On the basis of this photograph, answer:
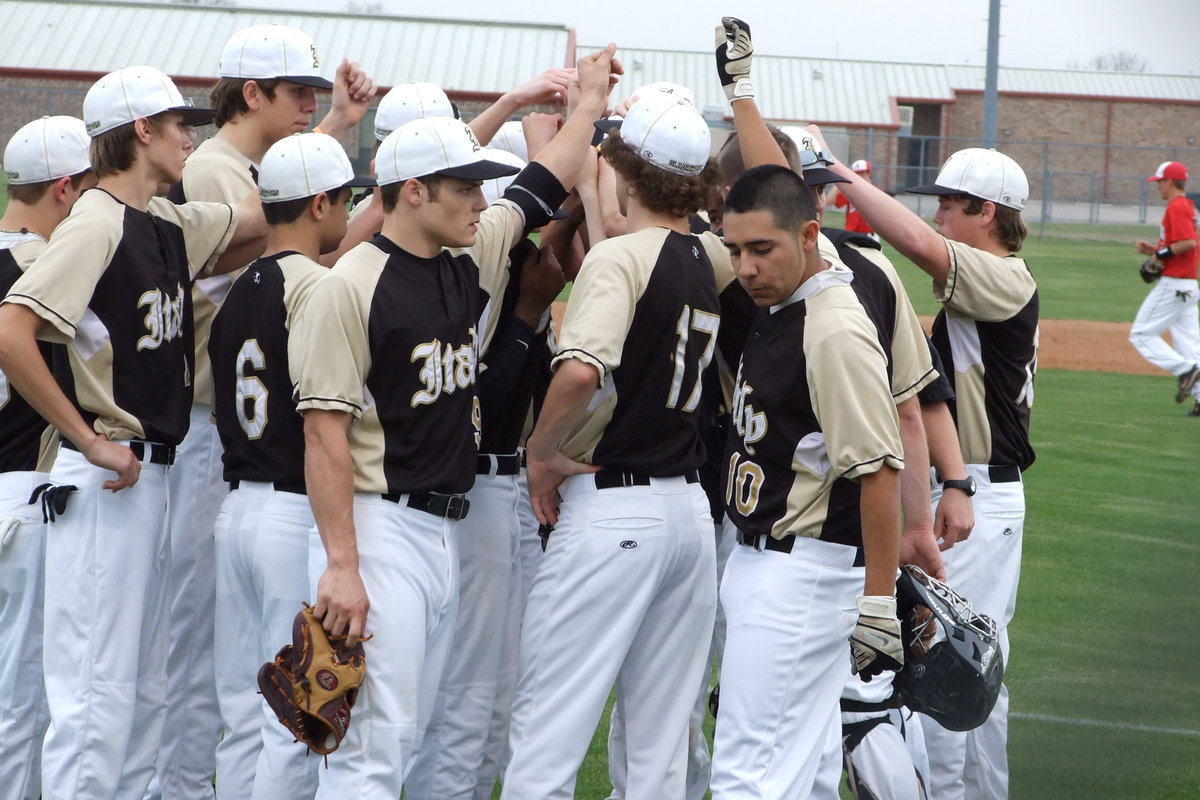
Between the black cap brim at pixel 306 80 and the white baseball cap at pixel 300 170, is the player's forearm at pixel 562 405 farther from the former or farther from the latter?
the black cap brim at pixel 306 80

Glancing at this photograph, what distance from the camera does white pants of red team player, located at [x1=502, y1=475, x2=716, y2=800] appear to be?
142 inches

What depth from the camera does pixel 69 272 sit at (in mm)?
3619

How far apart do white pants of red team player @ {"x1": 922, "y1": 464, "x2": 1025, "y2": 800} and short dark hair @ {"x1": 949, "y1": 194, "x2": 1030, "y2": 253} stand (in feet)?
2.79

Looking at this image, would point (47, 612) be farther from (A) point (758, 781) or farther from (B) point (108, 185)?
(A) point (758, 781)

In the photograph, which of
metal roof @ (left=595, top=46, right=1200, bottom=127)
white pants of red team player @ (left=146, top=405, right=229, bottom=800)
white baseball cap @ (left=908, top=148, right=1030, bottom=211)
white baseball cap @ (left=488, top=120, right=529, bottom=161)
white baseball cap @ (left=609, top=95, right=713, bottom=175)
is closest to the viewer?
white baseball cap @ (left=609, top=95, right=713, bottom=175)

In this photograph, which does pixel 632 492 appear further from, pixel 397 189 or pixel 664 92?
pixel 664 92

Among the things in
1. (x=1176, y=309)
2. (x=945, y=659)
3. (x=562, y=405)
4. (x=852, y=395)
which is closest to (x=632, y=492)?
(x=562, y=405)

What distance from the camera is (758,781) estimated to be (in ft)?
10.8

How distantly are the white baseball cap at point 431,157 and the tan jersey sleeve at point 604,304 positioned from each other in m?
0.37

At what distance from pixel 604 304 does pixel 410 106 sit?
129 centimetres

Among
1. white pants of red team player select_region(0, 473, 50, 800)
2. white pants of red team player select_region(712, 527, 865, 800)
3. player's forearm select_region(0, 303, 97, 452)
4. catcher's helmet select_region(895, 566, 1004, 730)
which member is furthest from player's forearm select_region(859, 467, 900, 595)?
white pants of red team player select_region(0, 473, 50, 800)

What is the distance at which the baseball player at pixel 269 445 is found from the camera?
3625mm

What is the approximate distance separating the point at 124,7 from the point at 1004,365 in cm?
3926

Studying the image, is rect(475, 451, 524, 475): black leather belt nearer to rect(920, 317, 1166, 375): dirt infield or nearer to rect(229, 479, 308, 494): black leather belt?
rect(229, 479, 308, 494): black leather belt
